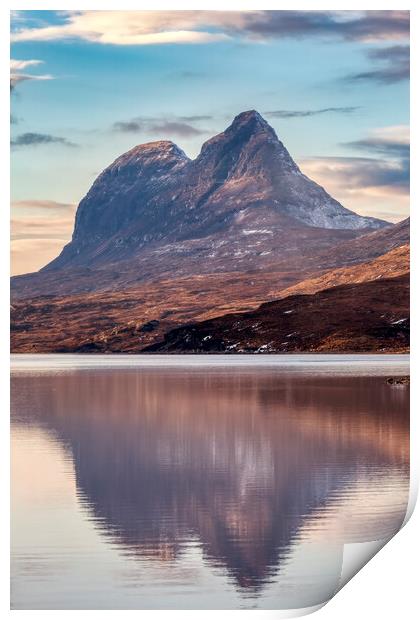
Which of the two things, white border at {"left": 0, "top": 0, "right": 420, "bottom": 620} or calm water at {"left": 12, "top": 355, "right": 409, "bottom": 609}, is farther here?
calm water at {"left": 12, "top": 355, "right": 409, "bottom": 609}

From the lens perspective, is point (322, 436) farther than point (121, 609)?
Yes

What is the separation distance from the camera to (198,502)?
27938 millimetres

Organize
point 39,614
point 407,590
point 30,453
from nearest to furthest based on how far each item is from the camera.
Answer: point 39,614 < point 407,590 < point 30,453

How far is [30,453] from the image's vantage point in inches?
1506

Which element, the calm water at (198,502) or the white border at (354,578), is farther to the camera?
the calm water at (198,502)

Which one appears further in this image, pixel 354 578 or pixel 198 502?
pixel 198 502

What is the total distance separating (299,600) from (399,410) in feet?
113

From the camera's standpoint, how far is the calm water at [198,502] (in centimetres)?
2044

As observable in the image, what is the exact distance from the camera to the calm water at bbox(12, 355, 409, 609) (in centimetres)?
2044
